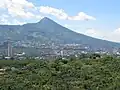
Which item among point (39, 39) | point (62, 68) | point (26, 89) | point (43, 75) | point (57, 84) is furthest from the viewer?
point (39, 39)

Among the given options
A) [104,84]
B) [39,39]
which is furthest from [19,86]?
[39,39]

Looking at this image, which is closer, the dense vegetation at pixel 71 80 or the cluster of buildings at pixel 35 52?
the dense vegetation at pixel 71 80

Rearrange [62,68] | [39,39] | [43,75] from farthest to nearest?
1. [39,39]
2. [62,68]
3. [43,75]

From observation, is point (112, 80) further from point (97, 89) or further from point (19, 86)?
point (19, 86)

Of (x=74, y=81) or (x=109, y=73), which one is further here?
(x=109, y=73)

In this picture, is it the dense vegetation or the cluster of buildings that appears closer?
the dense vegetation

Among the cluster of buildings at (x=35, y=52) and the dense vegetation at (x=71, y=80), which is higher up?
the dense vegetation at (x=71, y=80)

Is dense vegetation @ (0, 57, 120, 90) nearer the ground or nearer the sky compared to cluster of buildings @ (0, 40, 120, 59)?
nearer the sky

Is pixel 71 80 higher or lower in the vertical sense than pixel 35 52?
higher

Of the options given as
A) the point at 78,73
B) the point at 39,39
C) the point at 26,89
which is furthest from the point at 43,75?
the point at 39,39

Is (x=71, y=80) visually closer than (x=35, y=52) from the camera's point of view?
Yes
